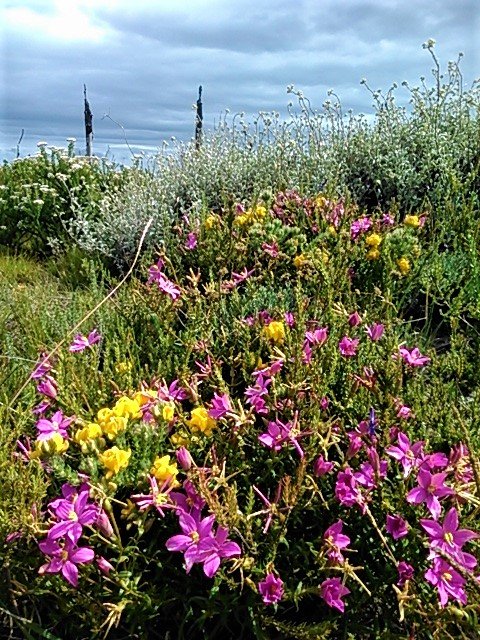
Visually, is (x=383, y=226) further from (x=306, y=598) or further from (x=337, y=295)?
(x=306, y=598)

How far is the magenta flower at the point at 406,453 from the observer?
165 cm

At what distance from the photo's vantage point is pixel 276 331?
2.16 metres

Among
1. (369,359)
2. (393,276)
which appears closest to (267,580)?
(369,359)

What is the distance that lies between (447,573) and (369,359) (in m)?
0.79

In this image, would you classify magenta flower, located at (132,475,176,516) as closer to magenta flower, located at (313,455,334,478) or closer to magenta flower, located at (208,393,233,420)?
magenta flower, located at (208,393,233,420)

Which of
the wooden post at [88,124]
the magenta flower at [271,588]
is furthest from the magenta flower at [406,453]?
the wooden post at [88,124]

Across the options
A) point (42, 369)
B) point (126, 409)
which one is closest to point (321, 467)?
point (126, 409)

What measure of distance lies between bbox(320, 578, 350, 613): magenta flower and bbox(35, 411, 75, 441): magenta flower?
763 millimetres

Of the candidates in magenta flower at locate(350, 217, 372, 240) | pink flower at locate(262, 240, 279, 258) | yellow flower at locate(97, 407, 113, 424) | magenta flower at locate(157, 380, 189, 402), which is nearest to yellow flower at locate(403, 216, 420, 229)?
magenta flower at locate(350, 217, 372, 240)

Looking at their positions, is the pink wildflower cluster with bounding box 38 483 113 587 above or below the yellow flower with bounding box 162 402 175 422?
below

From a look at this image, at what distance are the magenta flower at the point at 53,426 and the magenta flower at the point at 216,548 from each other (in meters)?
0.49

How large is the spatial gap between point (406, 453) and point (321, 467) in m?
0.21

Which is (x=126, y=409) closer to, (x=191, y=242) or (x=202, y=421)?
(x=202, y=421)

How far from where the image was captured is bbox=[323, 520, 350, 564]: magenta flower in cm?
160
